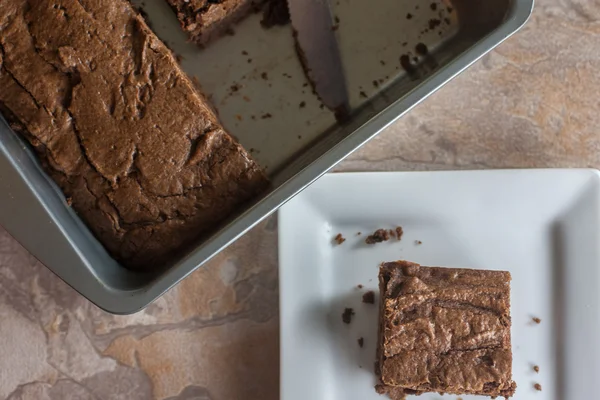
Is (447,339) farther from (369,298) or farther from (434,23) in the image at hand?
(434,23)

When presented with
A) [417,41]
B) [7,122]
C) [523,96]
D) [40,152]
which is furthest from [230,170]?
[523,96]

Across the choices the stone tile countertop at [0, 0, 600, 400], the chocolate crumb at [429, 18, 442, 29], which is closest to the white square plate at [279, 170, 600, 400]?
the stone tile countertop at [0, 0, 600, 400]

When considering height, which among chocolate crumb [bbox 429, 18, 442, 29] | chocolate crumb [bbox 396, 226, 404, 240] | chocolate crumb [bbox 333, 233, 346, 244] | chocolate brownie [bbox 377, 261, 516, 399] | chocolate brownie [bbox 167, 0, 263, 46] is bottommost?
chocolate brownie [bbox 377, 261, 516, 399]

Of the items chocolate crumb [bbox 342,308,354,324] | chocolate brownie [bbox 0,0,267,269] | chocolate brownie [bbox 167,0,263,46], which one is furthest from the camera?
chocolate crumb [bbox 342,308,354,324]

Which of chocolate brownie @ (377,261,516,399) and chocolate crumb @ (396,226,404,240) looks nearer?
chocolate brownie @ (377,261,516,399)

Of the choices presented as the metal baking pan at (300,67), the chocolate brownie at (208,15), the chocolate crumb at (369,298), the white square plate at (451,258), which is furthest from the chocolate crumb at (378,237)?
the chocolate brownie at (208,15)

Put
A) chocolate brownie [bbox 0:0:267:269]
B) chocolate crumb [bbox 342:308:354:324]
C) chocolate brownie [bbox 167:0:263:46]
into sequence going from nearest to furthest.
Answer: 1. chocolate brownie [bbox 0:0:267:269]
2. chocolate brownie [bbox 167:0:263:46]
3. chocolate crumb [bbox 342:308:354:324]

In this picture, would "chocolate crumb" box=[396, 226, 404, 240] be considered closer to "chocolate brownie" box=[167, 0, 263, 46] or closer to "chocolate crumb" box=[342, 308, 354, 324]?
"chocolate crumb" box=[342, 308, 354, 324]

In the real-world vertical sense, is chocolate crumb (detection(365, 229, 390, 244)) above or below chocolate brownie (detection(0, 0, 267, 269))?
below
